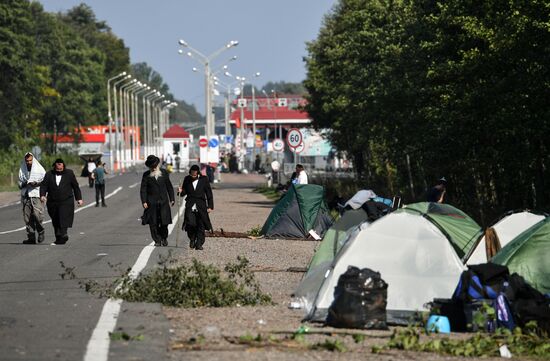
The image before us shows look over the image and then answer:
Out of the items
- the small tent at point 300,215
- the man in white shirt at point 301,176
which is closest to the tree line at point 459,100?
the man in white shirt at point 301,176

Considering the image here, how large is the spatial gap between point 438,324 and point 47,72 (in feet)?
357

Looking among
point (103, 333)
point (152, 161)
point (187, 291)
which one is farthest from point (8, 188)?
point (103, 333)

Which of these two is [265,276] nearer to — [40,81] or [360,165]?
[360,165]

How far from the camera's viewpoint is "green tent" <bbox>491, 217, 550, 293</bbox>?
13.7 m

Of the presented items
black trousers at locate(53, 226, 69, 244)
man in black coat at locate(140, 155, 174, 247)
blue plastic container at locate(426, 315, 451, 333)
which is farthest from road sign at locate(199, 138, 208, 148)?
blue plastic container at locate(426, 315, 451, 333)

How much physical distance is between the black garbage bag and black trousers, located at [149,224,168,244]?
10417 millimetres

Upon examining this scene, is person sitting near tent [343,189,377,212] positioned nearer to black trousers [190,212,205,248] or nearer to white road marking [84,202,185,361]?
black trousers [190,212,205,248]

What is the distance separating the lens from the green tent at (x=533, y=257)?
13703 millimetres

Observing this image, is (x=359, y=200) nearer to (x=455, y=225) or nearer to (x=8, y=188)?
(x=455, y=225)

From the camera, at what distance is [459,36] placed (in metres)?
32.3

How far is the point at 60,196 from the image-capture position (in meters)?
23.0

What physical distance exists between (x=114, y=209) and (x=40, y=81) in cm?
6675

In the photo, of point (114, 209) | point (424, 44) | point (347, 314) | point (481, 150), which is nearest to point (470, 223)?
point (347, 314)

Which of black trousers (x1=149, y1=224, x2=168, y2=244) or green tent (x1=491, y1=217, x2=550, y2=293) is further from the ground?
green tent (x1=491, y1=217, x2=550, y2=293)
